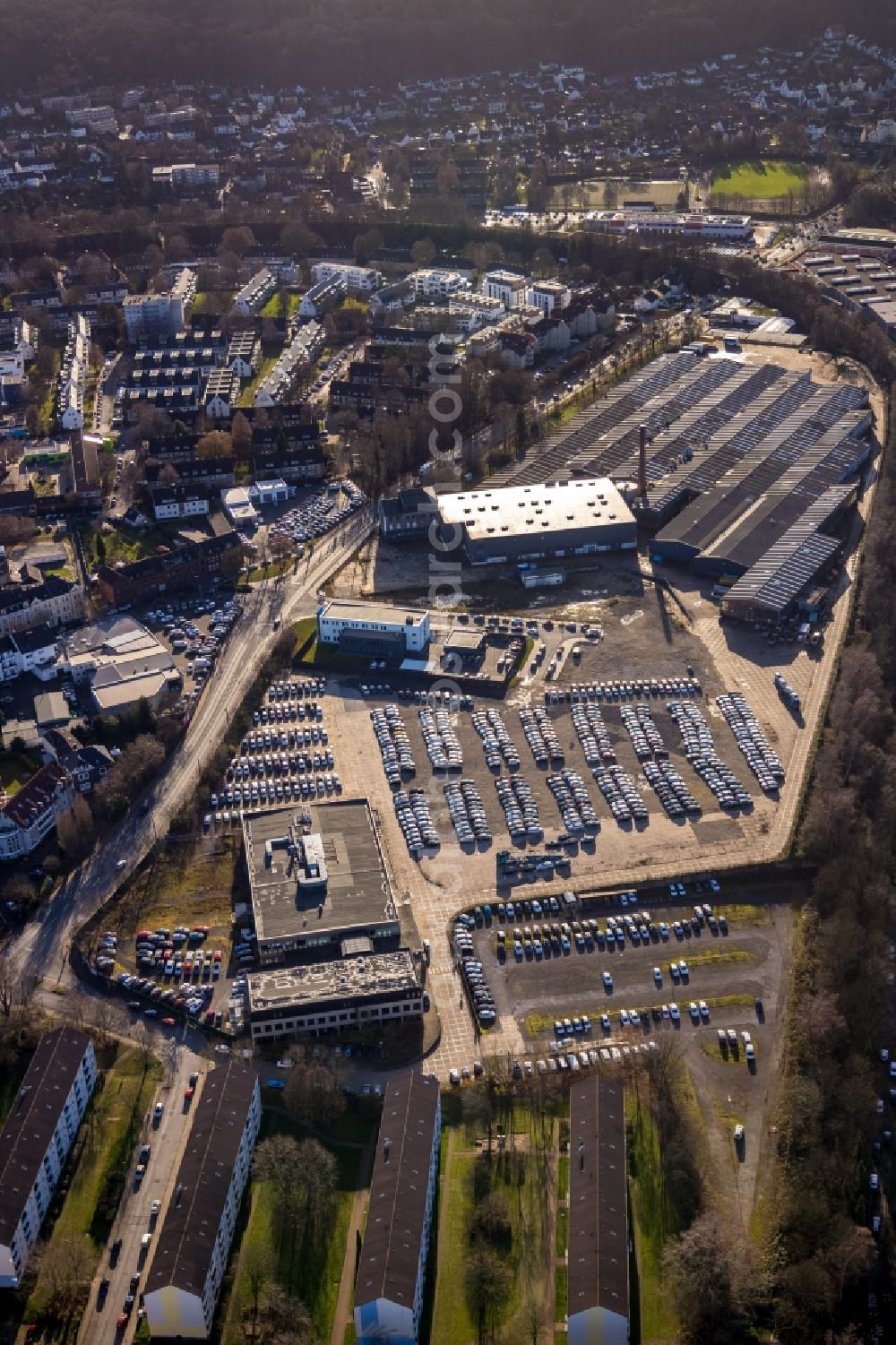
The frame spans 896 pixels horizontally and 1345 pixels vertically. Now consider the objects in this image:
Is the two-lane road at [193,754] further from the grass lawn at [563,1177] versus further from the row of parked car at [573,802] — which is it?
the grass lawn at [563,1177]

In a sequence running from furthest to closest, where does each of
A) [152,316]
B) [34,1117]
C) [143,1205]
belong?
[152,316] → [34,1117] → [143,1205]

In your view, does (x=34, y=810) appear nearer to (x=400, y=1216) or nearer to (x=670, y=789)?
(x=400, y=1216)

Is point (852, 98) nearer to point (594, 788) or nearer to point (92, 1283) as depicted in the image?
point (594, 788)

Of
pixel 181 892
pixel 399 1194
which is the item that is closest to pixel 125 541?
pixel 181 892

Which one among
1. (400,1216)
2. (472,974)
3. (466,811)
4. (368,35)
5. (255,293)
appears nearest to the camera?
(400,1216)

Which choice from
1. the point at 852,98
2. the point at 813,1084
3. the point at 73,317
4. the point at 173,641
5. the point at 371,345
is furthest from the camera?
the point at 852,98

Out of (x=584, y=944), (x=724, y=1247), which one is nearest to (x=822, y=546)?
(x=584, y=944)
